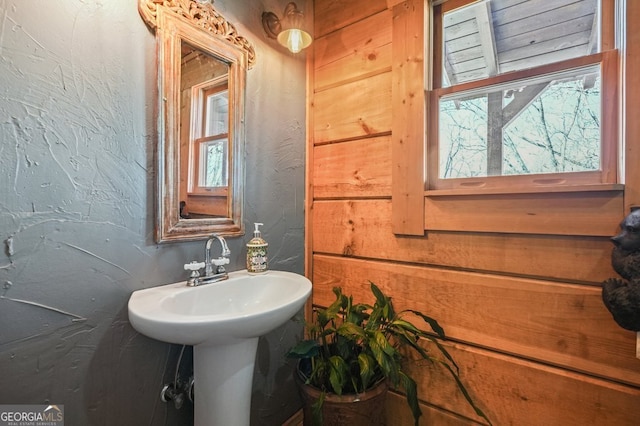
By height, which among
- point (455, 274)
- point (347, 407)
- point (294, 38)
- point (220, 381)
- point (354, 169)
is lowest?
point (347, 407)

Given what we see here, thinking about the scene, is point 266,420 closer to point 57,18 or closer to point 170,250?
point 170,250

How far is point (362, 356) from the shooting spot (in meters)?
1.06

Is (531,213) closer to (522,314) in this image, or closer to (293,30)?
(522,314)

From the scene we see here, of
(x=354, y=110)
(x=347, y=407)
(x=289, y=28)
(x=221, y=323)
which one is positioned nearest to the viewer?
(x=221, y=323)

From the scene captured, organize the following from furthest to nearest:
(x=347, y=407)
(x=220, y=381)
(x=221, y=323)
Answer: (x=347, y=407), (x=220, y=381), (x=221, y=323)

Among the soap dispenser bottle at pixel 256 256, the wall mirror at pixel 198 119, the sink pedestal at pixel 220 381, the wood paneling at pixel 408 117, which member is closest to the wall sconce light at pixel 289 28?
the wall mirror at pixel 198 119

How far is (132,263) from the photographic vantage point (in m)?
0.91

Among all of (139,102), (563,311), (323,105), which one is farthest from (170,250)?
(563,311)

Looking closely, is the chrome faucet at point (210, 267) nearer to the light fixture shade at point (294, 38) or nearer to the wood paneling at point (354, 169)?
the wood paneling at point (354, 169)

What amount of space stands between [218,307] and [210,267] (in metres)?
0.14

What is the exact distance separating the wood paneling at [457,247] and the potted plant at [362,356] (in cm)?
23

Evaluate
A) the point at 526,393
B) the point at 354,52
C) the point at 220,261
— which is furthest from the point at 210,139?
the point at 526,393

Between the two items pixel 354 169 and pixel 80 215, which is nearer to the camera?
pixel 80 215

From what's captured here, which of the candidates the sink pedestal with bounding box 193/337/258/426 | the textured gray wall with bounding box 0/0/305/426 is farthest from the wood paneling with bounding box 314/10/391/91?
the sink pedestal with bounding box 193/337/258/426
